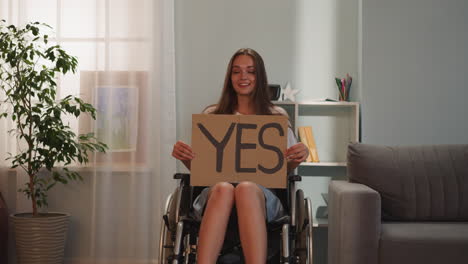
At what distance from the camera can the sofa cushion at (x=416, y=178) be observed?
3113mm

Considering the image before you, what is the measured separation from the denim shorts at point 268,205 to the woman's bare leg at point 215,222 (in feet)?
0.36

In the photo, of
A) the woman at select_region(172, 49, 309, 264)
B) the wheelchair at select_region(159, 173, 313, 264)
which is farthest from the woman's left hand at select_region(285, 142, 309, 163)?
the wheelchair at select_region(159, 173, 313, 264)

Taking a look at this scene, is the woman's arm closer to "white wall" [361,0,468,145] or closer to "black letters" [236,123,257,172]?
"black letters" [236,123,257,172]

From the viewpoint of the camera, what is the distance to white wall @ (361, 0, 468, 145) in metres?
3.73

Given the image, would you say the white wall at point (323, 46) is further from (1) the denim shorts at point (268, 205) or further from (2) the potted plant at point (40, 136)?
(1) the denim shorts at point (268, 205)

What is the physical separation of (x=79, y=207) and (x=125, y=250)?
41 centimetres

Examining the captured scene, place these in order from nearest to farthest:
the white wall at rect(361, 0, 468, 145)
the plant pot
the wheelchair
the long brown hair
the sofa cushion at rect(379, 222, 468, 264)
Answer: the wheelchair → the sofa cushion at rect(379, 222, 468, 264) → the long brown hair → the plant pot → the white wall at rect(361, 0, 468, 145)

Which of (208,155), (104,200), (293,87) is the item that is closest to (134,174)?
(104,200)

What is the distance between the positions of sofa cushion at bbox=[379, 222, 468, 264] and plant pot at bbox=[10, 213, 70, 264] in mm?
1864

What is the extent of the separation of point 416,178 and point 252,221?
1.19 meters

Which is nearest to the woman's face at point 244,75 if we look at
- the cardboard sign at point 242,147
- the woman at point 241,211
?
the woman at point 241,211

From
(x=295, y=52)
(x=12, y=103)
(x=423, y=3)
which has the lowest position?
(x=12, y=103)

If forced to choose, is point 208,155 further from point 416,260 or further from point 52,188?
point 52,188

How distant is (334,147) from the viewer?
3.94 m
